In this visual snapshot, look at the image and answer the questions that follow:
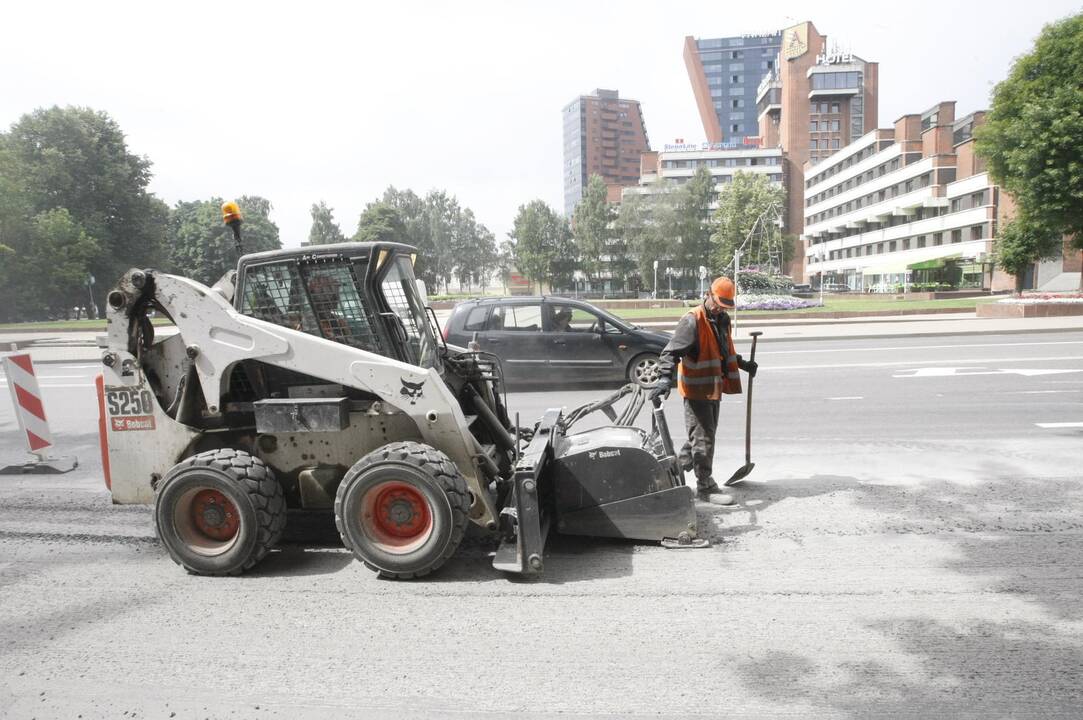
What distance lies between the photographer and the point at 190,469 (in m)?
4.35

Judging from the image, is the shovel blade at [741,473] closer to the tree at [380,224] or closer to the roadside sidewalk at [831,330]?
the roadside sidewalk at [831,330]

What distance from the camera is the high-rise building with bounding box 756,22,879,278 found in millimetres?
102812

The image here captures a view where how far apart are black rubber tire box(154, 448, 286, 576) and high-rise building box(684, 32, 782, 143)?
19526 cm

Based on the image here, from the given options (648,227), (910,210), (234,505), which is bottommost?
(234,505)

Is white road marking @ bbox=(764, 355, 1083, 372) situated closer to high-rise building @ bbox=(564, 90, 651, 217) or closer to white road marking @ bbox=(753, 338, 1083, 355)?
white road marking @ bbox=(753, 338, 1083, 355)

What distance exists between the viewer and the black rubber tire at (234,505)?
169 inches

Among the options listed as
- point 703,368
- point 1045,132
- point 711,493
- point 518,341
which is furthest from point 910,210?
point 711,493

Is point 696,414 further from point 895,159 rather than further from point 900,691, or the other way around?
point 895,159

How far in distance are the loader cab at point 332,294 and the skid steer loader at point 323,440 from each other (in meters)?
0.01

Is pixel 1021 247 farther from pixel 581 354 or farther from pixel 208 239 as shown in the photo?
pixel 208 239

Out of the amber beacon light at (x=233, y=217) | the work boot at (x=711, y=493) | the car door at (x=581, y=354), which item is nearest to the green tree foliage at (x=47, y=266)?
the car door at (x=581, y=354)

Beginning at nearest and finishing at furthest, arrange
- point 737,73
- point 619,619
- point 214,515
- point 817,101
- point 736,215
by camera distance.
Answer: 1. point 619,619
2. point 214,515
3. point 736,215
4. point 817,101
5. point 737,73

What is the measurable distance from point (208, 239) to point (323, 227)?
226 ft

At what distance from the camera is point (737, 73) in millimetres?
186875
